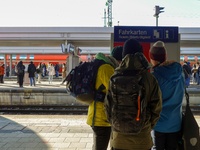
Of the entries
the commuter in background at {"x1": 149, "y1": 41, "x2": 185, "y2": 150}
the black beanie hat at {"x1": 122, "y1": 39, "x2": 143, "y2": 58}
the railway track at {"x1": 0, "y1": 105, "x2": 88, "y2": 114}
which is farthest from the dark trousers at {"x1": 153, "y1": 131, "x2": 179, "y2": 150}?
the railway track at {"x1": 0, "y1": 105, "x2": 88, "y2": 114}

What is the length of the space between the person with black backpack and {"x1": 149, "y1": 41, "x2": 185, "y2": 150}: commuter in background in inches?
16.0

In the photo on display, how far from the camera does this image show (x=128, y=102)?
1.90 meters

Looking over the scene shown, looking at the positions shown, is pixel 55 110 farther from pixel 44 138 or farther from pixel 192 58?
pixel 192 58

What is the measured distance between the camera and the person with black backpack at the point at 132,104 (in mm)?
1900

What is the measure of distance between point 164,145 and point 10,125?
194 inches

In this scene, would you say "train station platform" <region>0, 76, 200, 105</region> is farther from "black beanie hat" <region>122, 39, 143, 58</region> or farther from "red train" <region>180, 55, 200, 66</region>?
"red train" <region>180, 55, 200, 66</region>

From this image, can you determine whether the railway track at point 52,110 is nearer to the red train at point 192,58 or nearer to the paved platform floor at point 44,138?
the paved platform floor at point 44,138

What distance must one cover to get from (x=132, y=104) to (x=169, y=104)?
2.26 ft

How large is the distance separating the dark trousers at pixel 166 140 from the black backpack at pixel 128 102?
624mm

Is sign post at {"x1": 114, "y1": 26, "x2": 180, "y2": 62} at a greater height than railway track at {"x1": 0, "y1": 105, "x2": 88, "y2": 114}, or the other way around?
sign post at {"x1": 114, "y1": 26, "x2": 180, "y2": 62}

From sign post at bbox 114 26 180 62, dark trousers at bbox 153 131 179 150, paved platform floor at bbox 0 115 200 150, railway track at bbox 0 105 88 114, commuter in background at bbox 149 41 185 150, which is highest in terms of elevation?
sign post at bbox 114 26 180 62

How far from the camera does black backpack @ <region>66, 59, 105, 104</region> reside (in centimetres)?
245

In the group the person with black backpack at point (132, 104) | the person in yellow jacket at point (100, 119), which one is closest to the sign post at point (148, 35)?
the person in yellow jacket at point (100, 119)

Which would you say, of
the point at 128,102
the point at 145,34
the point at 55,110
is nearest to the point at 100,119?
the point at 128,102
